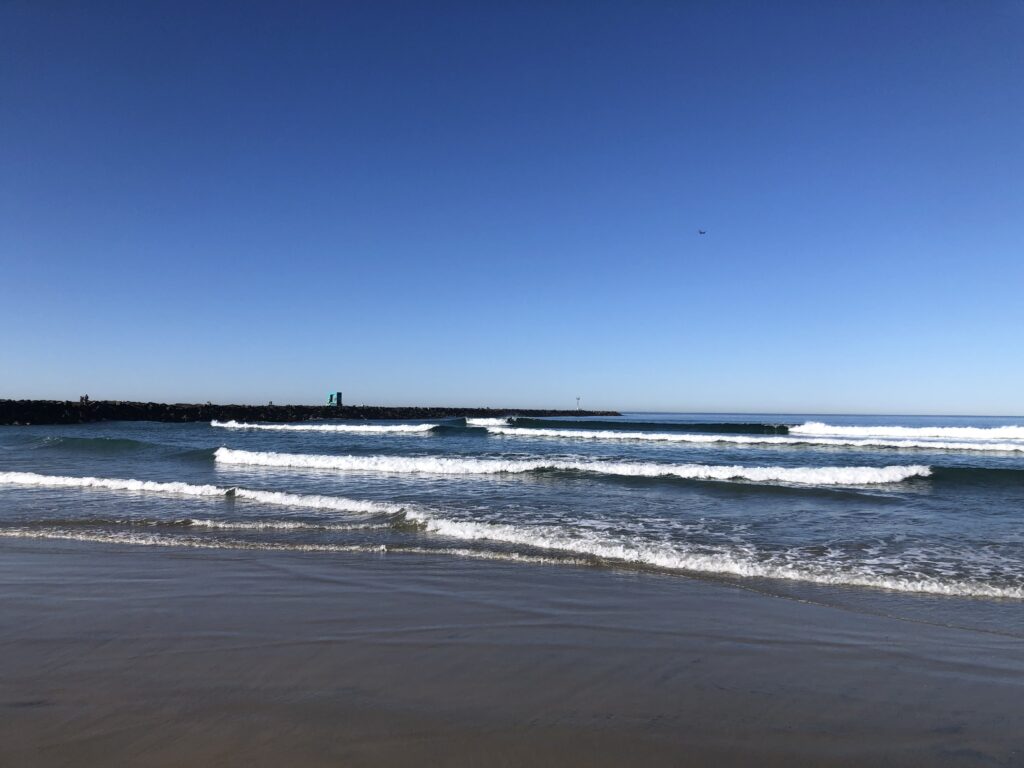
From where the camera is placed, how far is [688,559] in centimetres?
699

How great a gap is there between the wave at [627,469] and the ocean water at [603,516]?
71mm

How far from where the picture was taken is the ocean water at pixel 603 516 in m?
6.51

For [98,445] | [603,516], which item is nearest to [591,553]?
[603,516]

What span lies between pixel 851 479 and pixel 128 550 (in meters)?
16.1

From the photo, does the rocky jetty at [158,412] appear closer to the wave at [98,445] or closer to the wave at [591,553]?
the wave at [98,445]

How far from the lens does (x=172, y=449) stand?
22625mm

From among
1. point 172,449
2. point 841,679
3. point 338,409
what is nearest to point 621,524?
point 841,679

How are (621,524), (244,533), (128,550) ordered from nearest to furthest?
(128,550) < (244,533) < (621,524)

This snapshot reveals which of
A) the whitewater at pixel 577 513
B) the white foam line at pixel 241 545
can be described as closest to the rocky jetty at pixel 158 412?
the whitewater at pixel 577 513

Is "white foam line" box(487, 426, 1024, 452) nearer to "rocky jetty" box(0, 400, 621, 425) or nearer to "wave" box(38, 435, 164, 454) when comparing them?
"wave" box(38, 435, 164, 454)

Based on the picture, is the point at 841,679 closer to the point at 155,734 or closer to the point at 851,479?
the point at 155,734

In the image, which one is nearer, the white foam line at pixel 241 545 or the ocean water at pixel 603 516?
the ocean water at pixel 603 516

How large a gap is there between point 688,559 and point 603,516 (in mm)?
2918

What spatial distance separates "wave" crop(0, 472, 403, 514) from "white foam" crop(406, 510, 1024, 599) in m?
1.95
